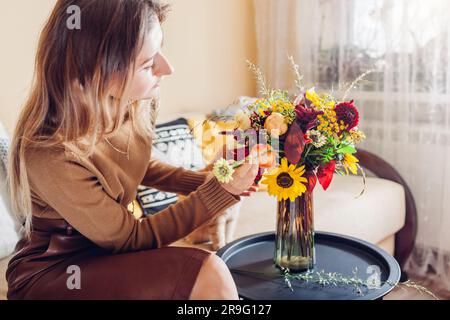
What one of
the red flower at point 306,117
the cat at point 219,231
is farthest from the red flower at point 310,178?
the cat at point 219,231

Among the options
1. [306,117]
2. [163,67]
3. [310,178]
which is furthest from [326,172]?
[163,67]

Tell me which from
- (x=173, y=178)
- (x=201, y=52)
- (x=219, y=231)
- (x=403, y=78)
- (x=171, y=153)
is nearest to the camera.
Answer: (x=173, y=178)

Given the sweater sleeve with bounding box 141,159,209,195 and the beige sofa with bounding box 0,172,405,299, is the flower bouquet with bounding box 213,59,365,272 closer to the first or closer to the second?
→ the sweater sleeve with bounding box 141,159,209,195

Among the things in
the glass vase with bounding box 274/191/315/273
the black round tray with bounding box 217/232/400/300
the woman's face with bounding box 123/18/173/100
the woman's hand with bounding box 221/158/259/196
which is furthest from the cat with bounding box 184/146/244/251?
the woman's face with bounding box 123/18/173/100

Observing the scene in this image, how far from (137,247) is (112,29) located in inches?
18.5

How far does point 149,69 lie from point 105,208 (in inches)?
12.5

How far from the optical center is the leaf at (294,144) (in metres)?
1.13

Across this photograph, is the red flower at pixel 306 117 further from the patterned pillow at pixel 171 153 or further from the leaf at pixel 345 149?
the patterned pillow at pixel 171 153

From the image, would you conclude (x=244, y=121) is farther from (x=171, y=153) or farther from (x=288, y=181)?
(x=171, y=153)

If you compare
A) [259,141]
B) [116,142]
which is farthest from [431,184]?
[116,142]

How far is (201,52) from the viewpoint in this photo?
9.02 ft

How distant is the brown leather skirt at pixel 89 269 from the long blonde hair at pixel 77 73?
9 cm

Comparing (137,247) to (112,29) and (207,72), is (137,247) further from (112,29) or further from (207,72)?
(207,72)

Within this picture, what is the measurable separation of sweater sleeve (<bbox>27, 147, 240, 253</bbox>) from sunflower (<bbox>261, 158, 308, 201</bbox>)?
104 millimetres
